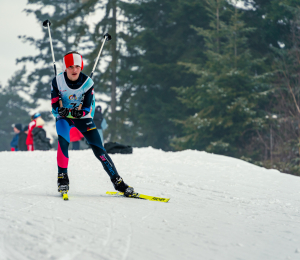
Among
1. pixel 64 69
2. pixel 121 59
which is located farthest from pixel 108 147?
pixel 121 59

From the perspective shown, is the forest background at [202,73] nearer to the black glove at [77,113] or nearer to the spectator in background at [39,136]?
the spectator in background at [39,136]

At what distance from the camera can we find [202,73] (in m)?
19.2

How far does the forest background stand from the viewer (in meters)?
18.0

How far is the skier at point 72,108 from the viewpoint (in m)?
4.00

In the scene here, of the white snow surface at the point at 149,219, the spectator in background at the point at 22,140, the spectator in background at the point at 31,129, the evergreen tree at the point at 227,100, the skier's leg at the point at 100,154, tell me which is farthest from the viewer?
the evergreen tree at the point at 227,100

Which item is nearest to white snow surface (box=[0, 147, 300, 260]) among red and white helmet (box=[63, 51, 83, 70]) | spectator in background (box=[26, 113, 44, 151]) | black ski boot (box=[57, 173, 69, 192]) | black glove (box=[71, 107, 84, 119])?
black ski boot (box=[57, 173, 69, 192])

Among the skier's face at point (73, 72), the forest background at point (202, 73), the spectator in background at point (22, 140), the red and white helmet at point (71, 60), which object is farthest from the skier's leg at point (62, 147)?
the forest background at point (202, 73)

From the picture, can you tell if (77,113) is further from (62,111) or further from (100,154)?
(100,154)

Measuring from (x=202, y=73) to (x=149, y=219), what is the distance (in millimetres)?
16676

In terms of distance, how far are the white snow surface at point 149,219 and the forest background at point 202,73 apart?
1116cm

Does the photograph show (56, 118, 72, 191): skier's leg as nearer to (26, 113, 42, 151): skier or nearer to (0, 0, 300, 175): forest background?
(26, 113, 42, 151): skier

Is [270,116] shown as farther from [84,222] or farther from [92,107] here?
[84,222]

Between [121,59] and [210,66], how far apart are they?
8928 mm

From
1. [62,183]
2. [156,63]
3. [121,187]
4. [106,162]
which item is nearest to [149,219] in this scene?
[121,187]
